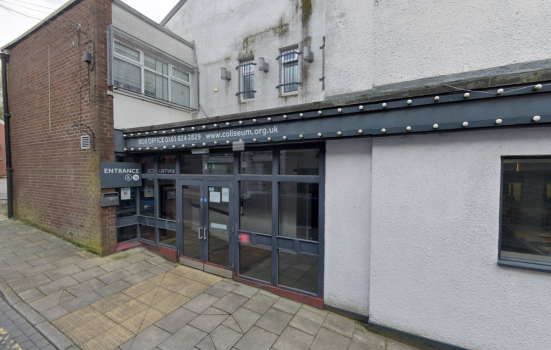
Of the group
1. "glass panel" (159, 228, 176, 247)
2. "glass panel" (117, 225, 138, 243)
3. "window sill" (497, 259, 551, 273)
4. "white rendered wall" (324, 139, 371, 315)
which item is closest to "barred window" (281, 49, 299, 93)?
"white rendered wall" (324, 139, 371, 315)

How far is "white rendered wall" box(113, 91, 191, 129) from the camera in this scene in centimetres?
598

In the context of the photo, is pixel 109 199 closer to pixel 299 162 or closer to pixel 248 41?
pixel 299 162

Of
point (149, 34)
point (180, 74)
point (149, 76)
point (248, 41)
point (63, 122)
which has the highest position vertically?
point (248, 41)

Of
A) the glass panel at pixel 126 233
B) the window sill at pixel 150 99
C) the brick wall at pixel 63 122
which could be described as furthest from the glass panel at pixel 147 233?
the window sill at pixel 150 99

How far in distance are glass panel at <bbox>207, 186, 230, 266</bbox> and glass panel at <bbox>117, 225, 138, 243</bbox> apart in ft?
9.20

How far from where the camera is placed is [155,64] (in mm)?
7371

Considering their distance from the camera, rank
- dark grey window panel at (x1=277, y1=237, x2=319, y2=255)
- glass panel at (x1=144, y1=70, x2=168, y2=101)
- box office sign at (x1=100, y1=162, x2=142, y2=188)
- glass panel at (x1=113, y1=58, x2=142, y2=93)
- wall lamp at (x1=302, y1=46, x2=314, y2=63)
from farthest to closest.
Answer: glass panel at (x1=144, y1=70, x2=168, y2=101) → wall lamp at (x1=302, y1=46, x2=314, y2=63) → glass panel at (x1=113, y1=58, x2=142, y2=93) → box office sign at (x1=100, y1=162, x2=142, y2=188) → dark grey window panel at (x1=277, y1=237, x2=319, y2=255)

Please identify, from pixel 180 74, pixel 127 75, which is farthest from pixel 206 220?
pixel 180 74

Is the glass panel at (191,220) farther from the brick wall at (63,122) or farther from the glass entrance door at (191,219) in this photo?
A: the brick wall at (63,122)

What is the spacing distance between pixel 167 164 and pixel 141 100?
2.28 m

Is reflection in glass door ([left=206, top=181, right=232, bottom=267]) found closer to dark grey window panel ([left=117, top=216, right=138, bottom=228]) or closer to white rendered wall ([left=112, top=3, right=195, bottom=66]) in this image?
dark grey window panel ([left=117, top=216, right=138, bottom=228])

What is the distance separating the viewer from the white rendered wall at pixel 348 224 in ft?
11.1

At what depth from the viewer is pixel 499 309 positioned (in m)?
2.62

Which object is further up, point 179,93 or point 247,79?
point 247,79
